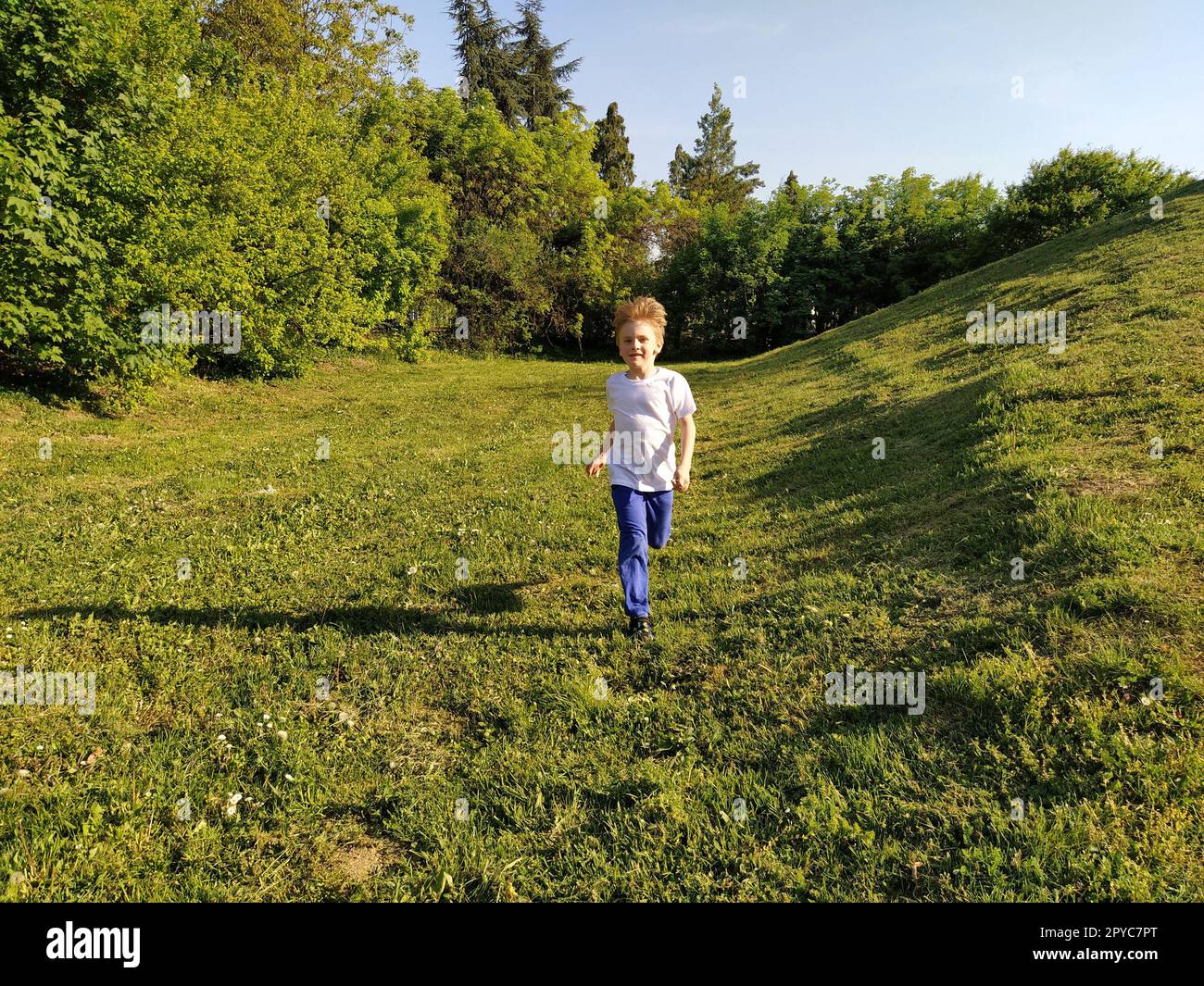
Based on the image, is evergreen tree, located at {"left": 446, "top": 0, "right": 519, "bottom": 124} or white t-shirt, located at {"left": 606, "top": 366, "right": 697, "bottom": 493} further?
evergreen tree, located at {"left": 446, "top": 0, "right": 519, "bottom": 124}

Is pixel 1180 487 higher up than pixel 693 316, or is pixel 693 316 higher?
pixel 693 316

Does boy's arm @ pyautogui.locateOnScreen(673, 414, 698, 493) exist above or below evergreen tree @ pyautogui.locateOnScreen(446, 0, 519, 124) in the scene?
below

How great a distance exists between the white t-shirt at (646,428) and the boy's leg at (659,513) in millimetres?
138

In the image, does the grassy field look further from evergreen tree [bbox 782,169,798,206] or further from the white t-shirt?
evergreen tree [bbox 782,169,798,206]

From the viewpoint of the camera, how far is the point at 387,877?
128 inches

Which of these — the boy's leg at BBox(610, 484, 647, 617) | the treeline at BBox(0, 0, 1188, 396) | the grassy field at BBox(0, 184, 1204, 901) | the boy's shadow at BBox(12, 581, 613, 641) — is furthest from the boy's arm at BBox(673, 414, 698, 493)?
the treeline at BBox(0, 0, 1188, 396)

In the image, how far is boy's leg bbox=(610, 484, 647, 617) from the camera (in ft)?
18.2

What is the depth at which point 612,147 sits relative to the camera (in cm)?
6222

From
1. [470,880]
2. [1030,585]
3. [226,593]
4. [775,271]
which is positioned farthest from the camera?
[775,271]

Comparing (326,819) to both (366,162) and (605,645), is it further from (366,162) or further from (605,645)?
(366,162)

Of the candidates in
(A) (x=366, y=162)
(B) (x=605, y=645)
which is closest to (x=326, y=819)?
(B) (x=605, y=645)
